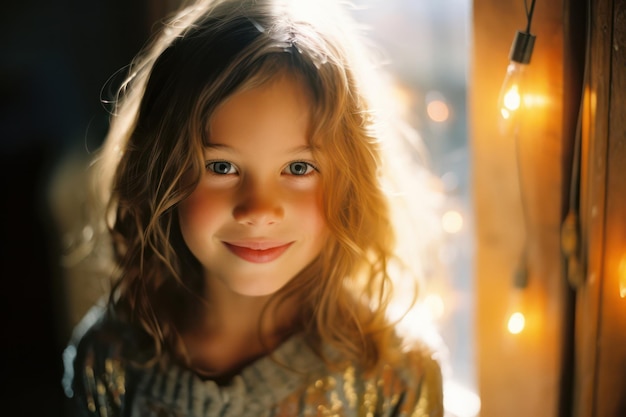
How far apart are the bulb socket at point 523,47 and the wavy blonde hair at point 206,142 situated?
20 centimetres

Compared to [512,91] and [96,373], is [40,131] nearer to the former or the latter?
[96,373]

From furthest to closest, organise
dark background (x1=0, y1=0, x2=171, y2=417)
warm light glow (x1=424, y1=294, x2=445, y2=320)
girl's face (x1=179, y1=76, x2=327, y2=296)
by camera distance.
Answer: warm light glow (x1=424, y1=294, x2=445, y2=320) → dark background (x1=0, y1=0, x2=171, y2=417) → girl's face (x1=179, y1=76, x2=327, y2=296)

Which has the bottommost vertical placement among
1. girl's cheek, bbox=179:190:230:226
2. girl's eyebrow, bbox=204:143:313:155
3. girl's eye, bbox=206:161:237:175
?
girl's cheek, bbox=179:190:230:226

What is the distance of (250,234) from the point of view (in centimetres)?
84

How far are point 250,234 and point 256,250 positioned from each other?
33 mm

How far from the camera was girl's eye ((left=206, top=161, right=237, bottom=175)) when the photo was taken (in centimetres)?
83

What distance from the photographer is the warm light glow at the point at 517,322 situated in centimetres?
96

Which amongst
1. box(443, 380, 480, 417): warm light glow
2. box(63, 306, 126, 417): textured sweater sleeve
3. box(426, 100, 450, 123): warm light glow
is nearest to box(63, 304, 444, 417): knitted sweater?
box(63, 306, 126, 417): textured sweater sleeve

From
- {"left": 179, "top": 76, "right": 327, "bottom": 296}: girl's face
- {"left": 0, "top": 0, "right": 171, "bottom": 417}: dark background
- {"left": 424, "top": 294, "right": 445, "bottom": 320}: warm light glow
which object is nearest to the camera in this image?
{"left": 179, "top": 76, "right": 327, "bottom": 296}: girl's face

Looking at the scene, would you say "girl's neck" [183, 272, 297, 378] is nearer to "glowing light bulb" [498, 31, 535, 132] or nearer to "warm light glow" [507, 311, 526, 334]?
"warm light glow" [507, 311, 526, 334]

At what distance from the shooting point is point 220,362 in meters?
0.93

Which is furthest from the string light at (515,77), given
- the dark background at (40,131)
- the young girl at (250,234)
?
the dark background at (40,131)

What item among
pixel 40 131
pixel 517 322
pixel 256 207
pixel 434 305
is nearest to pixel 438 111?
pixel 434 305

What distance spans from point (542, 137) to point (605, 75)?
12 cm
